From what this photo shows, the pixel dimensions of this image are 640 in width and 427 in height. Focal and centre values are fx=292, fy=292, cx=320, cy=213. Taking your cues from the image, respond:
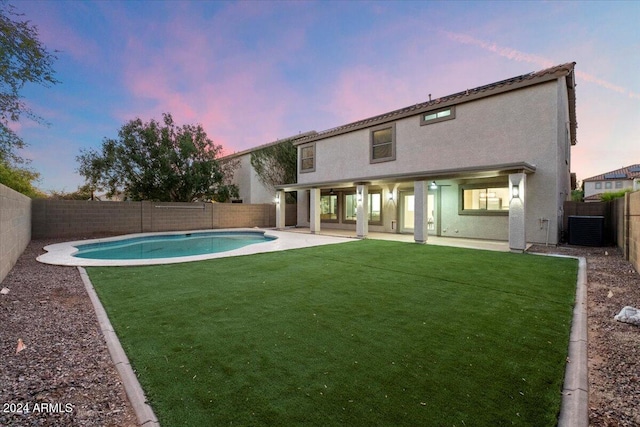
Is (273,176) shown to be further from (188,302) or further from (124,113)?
(188,302)

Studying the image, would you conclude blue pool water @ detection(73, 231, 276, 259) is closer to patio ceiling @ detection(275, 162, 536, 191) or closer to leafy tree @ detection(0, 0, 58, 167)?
leafy tree @ detection(0, 0, 58, 167)

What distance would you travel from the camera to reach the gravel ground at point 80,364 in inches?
85.0

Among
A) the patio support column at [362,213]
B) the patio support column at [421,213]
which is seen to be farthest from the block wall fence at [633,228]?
the patio support column at [362,213]

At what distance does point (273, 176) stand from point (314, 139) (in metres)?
4.89

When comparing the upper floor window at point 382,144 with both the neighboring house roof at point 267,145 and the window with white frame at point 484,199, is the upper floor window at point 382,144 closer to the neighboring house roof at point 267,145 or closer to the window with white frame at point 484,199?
the window with white frame at point 484,199

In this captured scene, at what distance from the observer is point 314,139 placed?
741 inches

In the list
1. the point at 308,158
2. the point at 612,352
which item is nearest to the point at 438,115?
the point at 308,158

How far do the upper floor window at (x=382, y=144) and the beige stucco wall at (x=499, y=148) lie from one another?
242mm

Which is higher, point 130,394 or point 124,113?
point 124,113

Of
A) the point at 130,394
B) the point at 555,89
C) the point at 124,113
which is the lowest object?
the point at 130,394

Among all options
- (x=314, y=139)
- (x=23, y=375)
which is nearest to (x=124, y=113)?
(x=314, y=139)

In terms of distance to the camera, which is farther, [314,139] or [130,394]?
[314,139]

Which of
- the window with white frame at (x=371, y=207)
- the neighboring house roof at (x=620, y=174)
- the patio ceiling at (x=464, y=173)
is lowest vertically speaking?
the window with white frame at (x=371, y=207)

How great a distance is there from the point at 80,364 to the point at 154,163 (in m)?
19.3
